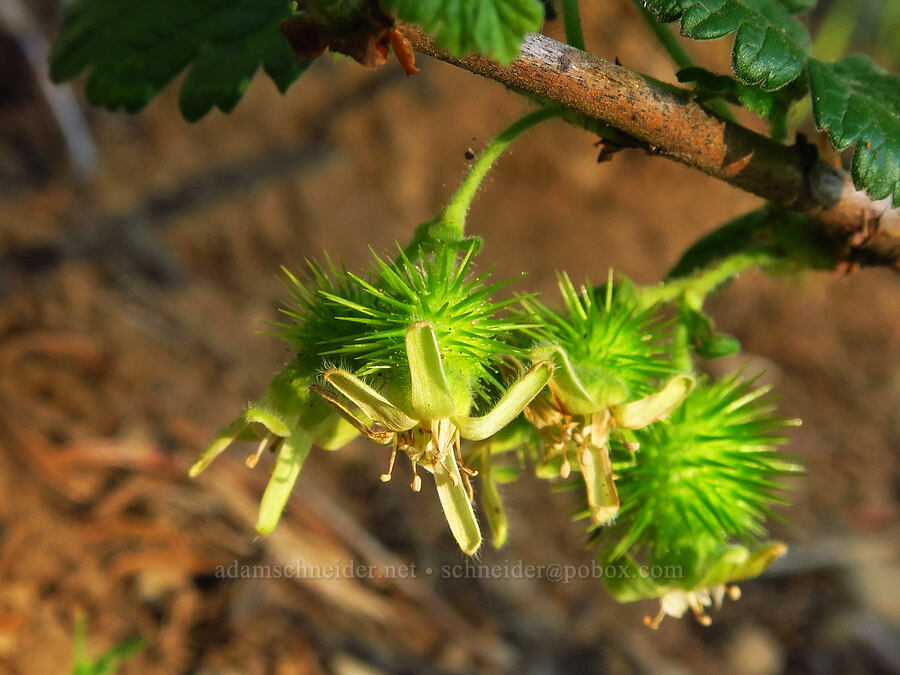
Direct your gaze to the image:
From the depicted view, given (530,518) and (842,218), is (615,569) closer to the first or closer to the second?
(842,218)

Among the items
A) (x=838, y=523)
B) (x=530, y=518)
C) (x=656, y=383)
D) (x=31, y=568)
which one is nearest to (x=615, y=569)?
(x=656, y=383)

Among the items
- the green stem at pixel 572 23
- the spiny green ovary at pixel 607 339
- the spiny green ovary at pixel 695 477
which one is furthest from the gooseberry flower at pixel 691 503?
the green stem at pixel 572 23

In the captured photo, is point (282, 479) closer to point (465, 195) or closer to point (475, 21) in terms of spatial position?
point (465, 195)

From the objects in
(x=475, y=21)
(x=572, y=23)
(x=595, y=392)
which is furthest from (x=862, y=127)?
(x=475, y=21)

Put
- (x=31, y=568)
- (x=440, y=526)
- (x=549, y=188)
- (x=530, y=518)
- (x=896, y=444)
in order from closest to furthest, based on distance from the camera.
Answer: (x=31, y=568), (x=440, y=526), (x=530, y=518), (x=896, y=444), (x=549, y=188)

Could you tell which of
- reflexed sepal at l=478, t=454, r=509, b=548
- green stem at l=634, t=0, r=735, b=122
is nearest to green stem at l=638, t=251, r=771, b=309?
green stem at l=634, t=0, r=735, b=122

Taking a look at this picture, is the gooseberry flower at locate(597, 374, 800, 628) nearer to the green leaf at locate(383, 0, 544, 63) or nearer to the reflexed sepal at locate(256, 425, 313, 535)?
the reflexed sepal at locate(256, 425, 313, 535)
